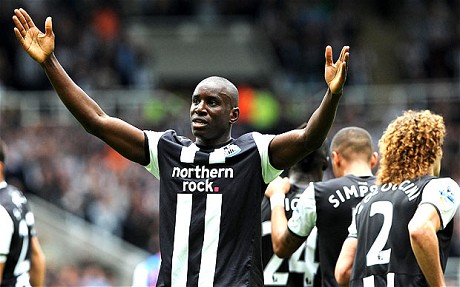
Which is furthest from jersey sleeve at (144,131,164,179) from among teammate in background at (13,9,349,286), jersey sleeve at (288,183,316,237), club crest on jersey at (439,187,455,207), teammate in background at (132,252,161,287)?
teammate in background at (132,252,161,287)

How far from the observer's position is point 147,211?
19.9 m

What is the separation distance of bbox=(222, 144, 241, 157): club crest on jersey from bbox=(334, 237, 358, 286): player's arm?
1.20 m

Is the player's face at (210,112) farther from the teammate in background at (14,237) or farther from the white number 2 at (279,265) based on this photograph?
the teammate in background at (14,237)

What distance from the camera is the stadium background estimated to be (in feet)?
64.8

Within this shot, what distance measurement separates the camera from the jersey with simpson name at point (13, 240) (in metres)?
9.05

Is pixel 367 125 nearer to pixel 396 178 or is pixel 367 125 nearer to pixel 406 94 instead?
pixel 406 94

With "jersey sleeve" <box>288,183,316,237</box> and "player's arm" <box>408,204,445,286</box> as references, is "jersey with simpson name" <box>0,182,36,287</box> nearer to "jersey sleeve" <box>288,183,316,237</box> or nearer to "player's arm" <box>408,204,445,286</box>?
"jersey sleeve" <box>288,183,316,237</box>

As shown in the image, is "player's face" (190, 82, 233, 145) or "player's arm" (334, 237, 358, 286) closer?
"player's face" (190, 82, 233, 145)

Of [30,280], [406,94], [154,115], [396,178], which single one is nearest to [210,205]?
[396,178]

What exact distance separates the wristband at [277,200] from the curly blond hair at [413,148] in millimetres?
1215

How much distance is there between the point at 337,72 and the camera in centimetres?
646

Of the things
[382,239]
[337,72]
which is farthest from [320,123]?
[382,239]

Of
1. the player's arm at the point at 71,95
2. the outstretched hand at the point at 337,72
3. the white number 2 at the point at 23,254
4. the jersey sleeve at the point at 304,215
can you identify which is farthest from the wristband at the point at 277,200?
the white number 2 at the point at 23,254

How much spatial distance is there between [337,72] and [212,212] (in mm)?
1139
